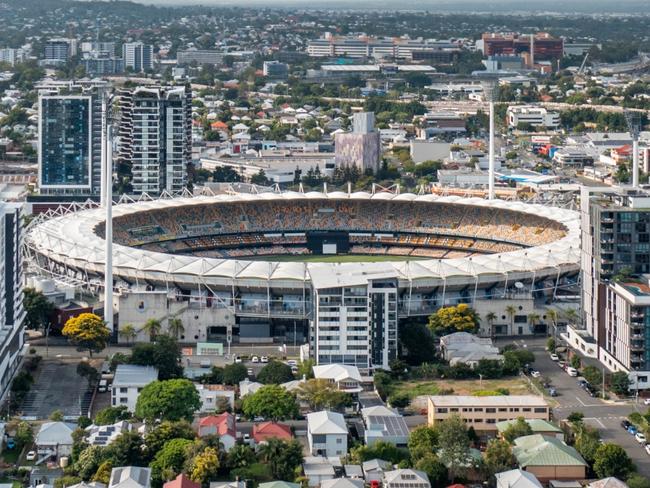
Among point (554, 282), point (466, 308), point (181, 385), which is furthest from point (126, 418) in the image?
point (554, 282)

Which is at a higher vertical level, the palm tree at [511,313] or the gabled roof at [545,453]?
the palm tree at [511,313]

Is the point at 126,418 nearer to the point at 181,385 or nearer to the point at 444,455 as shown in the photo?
the point at 181,385

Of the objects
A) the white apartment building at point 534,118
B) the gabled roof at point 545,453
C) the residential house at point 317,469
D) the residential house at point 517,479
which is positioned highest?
the white apartment building at point 534,118

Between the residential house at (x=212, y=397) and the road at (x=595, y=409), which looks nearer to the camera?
the road at (x=595, y=409)

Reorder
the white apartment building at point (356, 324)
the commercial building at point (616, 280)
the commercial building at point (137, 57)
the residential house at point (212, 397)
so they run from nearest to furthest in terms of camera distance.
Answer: the residential house at point (212, 397) < the commercial building at point (616, 280) < the white apartment building at point (356, 324) < the commercial building at point (137, 57)

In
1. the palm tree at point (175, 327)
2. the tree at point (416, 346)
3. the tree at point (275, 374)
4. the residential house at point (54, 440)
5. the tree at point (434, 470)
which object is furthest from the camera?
the palm tree at point (175, 327)

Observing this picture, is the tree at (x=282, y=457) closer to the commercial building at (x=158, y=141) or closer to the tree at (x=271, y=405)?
the tree at (x=271, y=405)

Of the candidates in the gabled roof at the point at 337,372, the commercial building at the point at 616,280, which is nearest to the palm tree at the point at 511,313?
the commercial building at the point at 616,280
